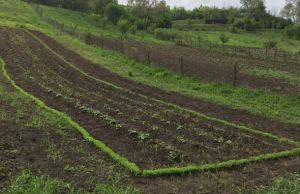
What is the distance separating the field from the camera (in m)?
13.2

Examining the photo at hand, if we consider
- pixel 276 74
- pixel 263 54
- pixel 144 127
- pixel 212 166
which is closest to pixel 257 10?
pixel 263 54

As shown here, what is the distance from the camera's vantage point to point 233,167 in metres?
14.6

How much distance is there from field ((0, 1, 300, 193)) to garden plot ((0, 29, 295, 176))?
1.6 inches

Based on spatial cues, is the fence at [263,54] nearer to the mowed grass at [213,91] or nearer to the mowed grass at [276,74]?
the mowed grass at [276,74]

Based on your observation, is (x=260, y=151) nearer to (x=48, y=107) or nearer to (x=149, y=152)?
(x=149, y=152)

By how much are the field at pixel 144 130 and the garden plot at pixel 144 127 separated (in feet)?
0.13

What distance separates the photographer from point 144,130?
18.0 metres

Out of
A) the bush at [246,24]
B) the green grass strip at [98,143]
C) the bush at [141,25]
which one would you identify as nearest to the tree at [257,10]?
the bush at [246,24]

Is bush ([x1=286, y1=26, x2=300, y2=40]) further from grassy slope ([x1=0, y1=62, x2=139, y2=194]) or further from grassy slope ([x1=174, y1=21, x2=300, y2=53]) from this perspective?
grassy slope ([x1=0, y1=62, x2=139, y2=194])

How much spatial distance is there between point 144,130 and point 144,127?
45 cm

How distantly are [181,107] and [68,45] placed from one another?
1155 inches

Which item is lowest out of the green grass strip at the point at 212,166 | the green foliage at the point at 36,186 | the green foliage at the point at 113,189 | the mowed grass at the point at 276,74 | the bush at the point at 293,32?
the green grass strip at the point at 212,166

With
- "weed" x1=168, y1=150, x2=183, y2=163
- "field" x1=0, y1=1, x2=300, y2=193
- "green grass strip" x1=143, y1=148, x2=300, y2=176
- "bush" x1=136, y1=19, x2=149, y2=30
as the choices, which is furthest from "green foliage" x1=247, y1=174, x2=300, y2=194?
"bush" x1=136, y1=19, x2=149, y2=30

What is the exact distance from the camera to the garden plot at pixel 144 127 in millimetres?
15482
